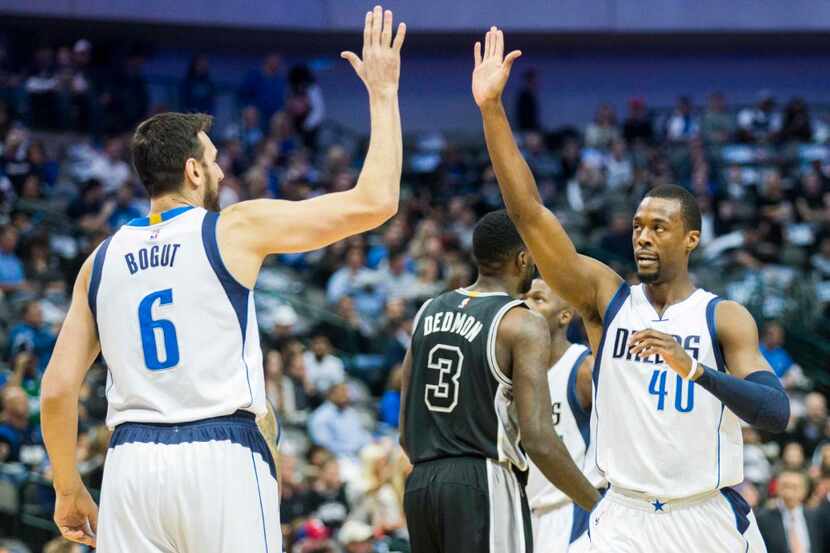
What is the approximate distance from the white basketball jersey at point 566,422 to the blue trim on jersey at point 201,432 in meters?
2.83

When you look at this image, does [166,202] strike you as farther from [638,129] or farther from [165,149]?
[638,129]

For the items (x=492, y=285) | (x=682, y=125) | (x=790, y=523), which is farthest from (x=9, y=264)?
(x=682, y=125)

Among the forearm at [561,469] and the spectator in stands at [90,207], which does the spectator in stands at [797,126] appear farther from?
the forearm at [561,469]

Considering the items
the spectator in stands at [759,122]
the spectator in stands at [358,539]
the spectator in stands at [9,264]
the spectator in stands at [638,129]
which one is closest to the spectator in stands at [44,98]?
the spectator in stands at [9,264]

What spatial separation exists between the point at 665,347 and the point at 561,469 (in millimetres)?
1167

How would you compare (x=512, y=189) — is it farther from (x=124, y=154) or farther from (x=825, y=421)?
(x=124, y=154)

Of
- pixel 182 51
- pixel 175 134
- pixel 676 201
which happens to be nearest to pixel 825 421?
pixel 676 201

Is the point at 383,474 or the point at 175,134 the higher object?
the point at 175,134

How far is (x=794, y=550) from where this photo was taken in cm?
1286

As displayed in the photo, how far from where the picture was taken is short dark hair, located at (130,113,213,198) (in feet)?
17.9

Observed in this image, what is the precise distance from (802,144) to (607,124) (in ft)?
11.6

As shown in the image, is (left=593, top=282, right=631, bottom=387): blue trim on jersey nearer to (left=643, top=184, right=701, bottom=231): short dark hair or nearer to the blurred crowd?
(left=643, top=184, right=701, bottom=231): short dark hair

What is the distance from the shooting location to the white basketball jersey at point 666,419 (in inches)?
243

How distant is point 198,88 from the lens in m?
23.8
